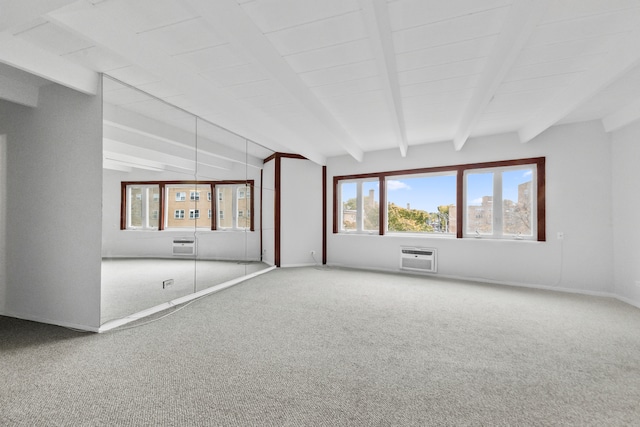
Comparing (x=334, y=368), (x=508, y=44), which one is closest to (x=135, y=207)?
(x=334, y=368)

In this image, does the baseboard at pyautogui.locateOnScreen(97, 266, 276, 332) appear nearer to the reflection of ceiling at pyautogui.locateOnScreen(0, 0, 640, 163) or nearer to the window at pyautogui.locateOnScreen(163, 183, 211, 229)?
the window at pyautogui.locateOnScreen(163, 183, 211, 229)

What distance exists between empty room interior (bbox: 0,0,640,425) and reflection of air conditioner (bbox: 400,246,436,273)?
0.04 meters

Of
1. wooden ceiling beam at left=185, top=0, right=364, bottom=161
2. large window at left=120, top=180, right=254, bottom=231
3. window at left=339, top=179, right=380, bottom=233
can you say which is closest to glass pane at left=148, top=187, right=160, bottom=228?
large window at left=120, top=180, right=254, bottom=231

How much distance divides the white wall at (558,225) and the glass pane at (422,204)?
386 millimetres

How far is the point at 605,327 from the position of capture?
8.98 feet

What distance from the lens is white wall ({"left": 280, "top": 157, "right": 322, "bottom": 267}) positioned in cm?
588

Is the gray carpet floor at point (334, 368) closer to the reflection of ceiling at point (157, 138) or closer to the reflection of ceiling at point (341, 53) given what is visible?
the reflection of ceiling at point (157, 138)

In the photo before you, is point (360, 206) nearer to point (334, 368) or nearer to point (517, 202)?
point (517, 202)

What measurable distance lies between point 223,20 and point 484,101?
8.68ft

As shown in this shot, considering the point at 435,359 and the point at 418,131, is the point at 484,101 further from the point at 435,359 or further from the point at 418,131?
the point at 435,359

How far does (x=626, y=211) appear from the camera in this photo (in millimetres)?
3576

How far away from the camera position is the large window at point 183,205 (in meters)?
2.91

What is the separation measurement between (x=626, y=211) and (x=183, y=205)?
5891 millimetres

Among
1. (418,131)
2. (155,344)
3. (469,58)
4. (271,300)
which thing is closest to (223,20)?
(469,58)
